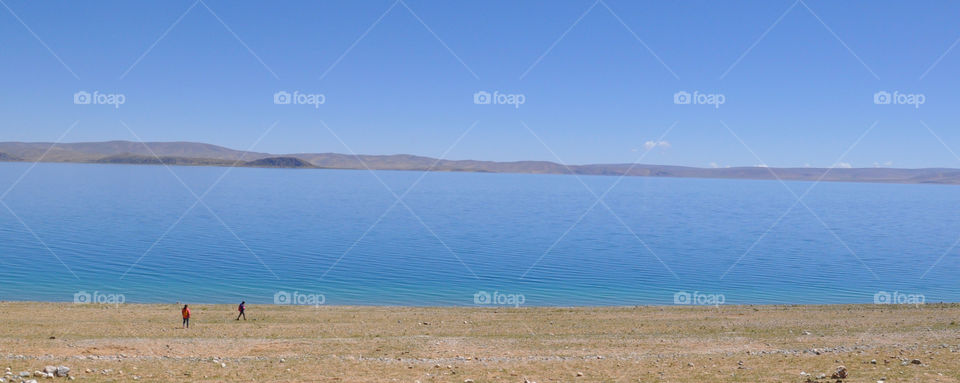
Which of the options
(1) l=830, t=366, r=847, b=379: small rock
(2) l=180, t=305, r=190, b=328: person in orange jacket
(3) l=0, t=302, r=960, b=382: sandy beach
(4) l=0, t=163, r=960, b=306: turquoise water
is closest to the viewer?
(1) l=830, t=366, r=847, b=379: small rock

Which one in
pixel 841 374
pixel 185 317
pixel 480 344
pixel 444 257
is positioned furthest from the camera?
pixel 444 257

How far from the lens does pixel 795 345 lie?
25.8m

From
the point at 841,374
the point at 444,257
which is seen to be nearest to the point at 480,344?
the point at 841,374

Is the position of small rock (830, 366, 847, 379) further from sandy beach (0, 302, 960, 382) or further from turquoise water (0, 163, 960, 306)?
turquoise water (0, 163, 960, 306)

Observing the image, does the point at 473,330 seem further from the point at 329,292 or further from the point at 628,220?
the point at 628,220

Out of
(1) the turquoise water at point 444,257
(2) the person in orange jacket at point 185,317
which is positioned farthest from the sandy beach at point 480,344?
(1) the turquoise water at point 444,257

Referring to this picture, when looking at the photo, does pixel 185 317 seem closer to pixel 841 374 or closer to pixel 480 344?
pixel 480 344

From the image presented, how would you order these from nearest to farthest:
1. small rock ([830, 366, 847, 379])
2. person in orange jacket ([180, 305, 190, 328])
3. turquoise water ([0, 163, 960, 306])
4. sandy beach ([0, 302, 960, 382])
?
small rock ([830, 366, 847, 379])
sandy beach ([0, 302, 960, 382])
person in orange jacket ([180, 305, 190, 328])
turquoise water ([0, 163, 960, 306])

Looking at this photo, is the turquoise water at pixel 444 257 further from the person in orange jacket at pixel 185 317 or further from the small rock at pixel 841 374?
the small rock at pixel 841 374

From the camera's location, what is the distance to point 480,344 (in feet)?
87.0

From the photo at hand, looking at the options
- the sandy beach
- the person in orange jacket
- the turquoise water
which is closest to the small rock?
the sandy beach

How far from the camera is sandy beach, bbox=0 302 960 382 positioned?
2003cm

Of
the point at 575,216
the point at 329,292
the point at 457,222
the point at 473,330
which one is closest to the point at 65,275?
the point at 329,292

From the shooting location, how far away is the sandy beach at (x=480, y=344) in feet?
65.7
